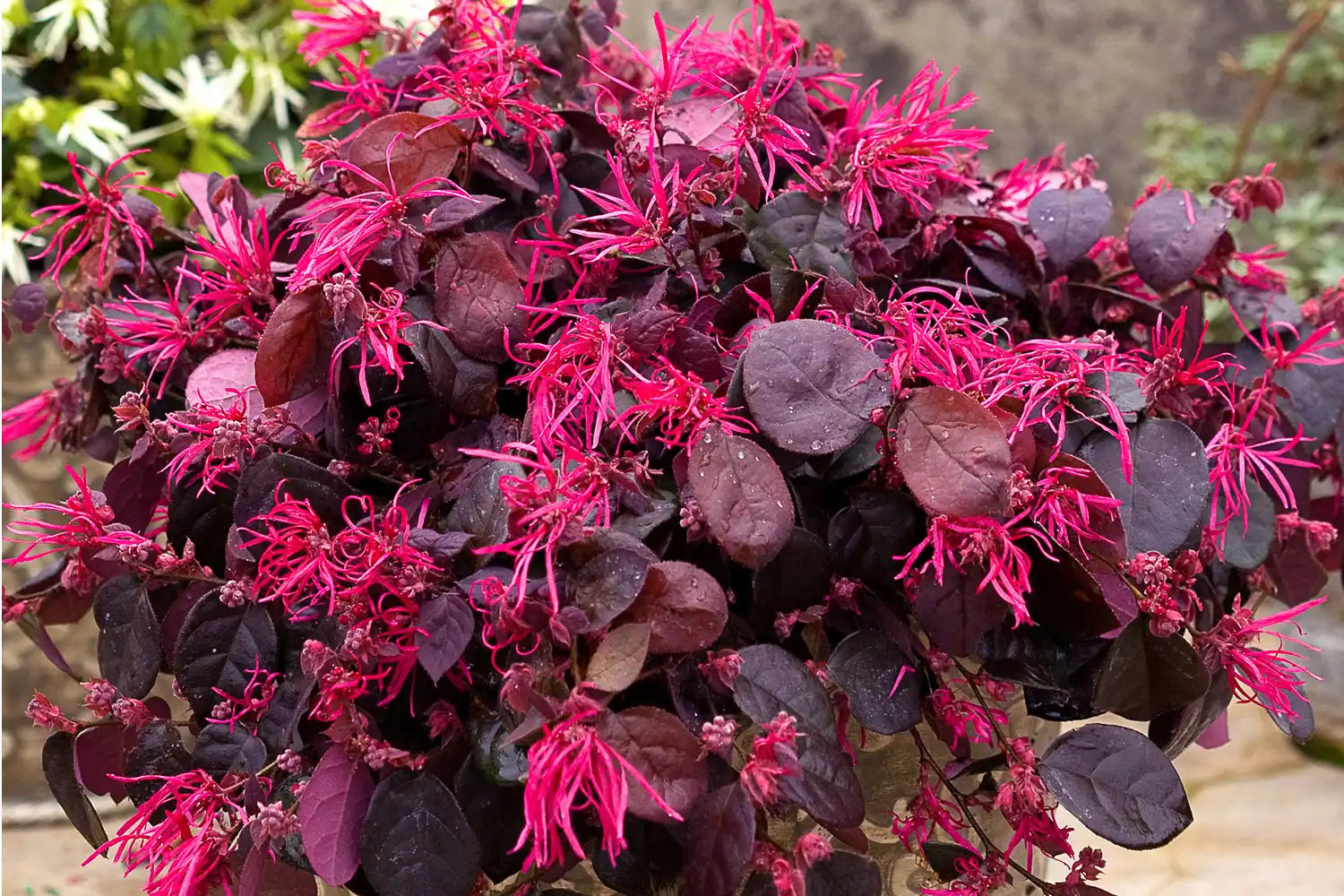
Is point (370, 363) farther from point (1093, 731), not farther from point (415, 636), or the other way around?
point (1093, 731)

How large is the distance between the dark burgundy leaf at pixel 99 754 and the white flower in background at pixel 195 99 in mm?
577

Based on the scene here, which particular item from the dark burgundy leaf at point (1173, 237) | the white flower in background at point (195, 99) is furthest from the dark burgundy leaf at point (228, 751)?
the white flower in background at point (195, 99)

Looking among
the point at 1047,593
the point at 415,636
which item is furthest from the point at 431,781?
the point at 1047,593

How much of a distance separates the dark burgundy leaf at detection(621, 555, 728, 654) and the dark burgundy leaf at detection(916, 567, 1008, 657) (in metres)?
0.06

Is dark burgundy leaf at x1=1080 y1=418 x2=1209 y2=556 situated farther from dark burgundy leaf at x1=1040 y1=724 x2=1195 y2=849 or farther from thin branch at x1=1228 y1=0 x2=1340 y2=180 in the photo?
thin branch at x1=1228 y1=0 x2=1340 y2=180

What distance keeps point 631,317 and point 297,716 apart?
0.14 metres

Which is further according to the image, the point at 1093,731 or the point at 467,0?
the point at 467,0

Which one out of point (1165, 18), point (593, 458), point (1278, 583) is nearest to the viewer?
point (593, 458)

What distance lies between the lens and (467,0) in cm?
41

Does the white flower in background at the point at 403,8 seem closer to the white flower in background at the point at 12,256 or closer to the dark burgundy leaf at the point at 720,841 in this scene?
the white flower in background at the point at 12,256

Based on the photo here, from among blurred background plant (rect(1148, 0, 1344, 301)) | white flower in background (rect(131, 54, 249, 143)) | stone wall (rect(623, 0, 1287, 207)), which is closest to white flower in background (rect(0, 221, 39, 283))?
white flower in background (rect(131, 54, 249, 143))

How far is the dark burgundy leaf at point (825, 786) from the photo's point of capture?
26 centimetres

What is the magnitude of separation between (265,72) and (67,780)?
0.62 m

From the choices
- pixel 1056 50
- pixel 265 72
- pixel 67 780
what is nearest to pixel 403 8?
pixel 265 72
